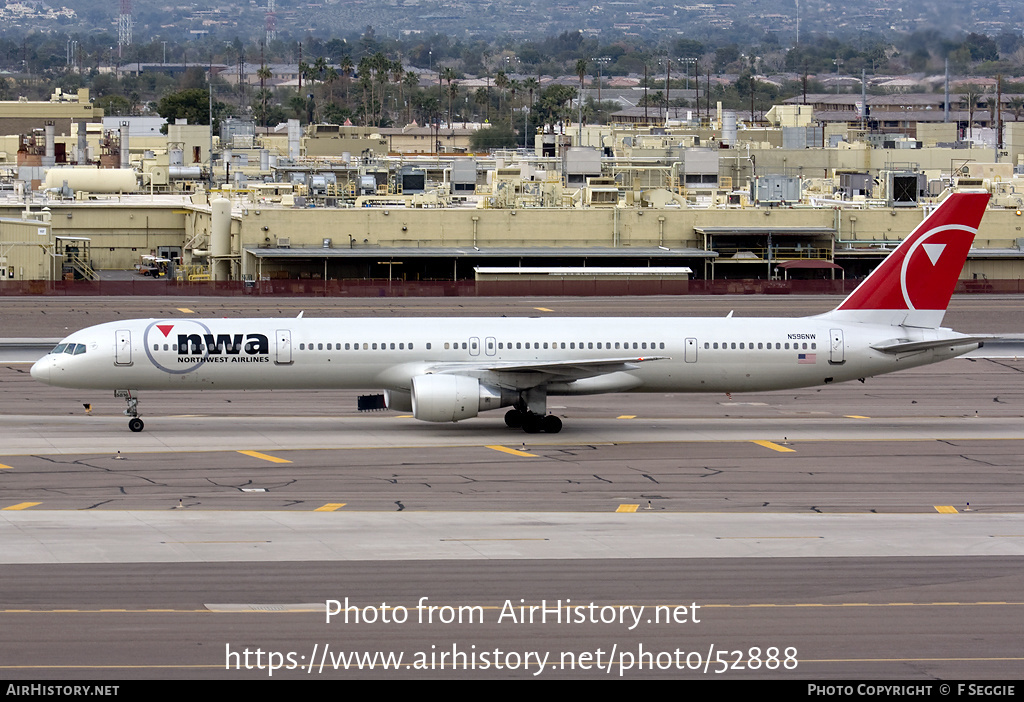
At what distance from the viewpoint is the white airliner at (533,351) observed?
43.3 metres

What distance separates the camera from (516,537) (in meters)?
30.4

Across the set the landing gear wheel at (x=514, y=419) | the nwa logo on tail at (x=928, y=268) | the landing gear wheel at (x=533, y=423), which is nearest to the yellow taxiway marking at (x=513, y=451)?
the landing gear wheel at (x=533, y=423)

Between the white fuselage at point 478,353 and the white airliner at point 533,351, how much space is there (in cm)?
4

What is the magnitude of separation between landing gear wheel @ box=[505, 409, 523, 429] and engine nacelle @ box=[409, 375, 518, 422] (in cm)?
185

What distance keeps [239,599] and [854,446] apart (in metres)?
22.8

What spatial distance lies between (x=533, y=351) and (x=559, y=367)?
5.75 ft

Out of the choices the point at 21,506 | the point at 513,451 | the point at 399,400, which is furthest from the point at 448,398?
the point at 21,506

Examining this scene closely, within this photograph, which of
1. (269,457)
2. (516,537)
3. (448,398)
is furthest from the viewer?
(448,398)

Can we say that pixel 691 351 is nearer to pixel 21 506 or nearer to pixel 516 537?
pixel 516 537

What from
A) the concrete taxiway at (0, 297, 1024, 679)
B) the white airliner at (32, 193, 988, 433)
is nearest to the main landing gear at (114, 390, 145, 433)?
the white airliner at (32, 193, 988, 433)

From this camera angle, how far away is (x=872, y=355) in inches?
1793

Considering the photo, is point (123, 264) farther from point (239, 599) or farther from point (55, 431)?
point (239, 599)

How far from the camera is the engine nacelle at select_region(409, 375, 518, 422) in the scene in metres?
42.1

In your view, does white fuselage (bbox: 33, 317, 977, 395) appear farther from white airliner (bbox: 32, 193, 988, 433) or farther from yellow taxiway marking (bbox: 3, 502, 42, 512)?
A: yellow taxiway marking (bbox: 3, 502, 42, 512)
